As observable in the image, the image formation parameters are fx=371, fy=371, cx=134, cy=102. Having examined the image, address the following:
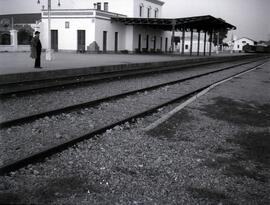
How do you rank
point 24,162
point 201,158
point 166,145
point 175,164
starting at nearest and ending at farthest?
1. point 24,162
2. point 175,164
3. point 201,158
4. point 166,145

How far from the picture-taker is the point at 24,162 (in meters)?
5.02

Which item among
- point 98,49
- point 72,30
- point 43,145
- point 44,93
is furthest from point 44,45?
point 43,145

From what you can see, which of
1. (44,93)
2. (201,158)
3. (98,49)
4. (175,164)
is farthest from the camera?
(98,49)

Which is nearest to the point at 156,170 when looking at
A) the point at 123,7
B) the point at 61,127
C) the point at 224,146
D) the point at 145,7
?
the point at 224,146

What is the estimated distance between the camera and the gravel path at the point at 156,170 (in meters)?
4.27

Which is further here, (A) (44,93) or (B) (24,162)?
(A) (44,93)

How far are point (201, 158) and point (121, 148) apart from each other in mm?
1325

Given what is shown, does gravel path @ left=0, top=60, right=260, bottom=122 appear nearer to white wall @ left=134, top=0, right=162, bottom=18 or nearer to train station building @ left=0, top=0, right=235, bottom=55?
train station building @ left=0, top=0, right=235, bottom=55

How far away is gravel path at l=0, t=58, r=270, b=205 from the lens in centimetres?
427

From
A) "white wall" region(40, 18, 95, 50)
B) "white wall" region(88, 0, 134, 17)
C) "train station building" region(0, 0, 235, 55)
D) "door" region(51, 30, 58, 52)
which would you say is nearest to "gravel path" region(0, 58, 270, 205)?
"train station building" region(0, 0, 235, 55)

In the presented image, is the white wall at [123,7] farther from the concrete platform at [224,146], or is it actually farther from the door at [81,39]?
the concrete platform at [224,146]

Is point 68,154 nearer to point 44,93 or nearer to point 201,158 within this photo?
point 201,158

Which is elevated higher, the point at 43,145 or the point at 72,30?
the point at 72,30

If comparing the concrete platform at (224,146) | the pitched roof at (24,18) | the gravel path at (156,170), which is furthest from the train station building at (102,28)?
the gravel path at (156,170)
